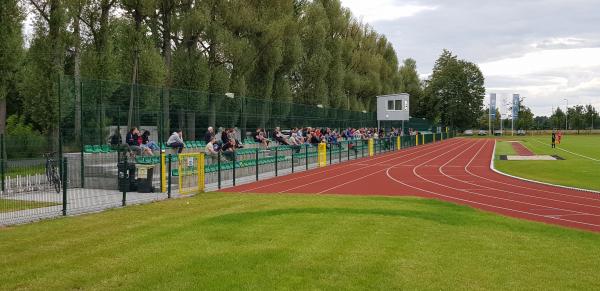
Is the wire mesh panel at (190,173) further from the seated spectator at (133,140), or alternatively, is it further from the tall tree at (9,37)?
the tall tree at (9,37)

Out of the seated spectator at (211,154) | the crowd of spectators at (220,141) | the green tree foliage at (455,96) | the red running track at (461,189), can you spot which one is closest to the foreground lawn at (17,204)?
the crowd of spectators at (220,141)

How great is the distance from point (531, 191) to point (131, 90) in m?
13.5

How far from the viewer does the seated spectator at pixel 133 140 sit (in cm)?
1864

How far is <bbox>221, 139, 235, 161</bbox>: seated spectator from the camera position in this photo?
2023 centimetres

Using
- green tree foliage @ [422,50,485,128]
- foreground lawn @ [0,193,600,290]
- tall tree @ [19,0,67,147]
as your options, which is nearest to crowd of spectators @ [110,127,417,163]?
foreground lawn @ [0,193,600,290]

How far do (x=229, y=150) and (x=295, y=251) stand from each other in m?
13.3

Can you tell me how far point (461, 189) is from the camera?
62.0 ft

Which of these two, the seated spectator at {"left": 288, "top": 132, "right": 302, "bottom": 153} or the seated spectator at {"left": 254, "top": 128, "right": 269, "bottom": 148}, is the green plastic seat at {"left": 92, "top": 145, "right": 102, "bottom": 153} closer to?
the seated spectator at {"left": 254, "top": 128, "right": 269, "bottom": 148}

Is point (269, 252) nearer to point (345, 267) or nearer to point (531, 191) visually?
point (345, 267)

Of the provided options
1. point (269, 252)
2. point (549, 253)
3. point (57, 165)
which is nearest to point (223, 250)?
point (269, 252)

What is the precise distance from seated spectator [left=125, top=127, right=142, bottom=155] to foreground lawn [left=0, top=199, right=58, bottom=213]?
5.90 meters

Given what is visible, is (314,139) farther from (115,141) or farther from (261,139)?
(115,141)

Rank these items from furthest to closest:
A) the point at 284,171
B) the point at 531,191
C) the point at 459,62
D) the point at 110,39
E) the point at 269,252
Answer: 1. the point at 459,62
2. the point at 110,39
3. the point at 284,171
4. the point at 531,191
5. the point at 269,252

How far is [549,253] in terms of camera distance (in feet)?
26.3
